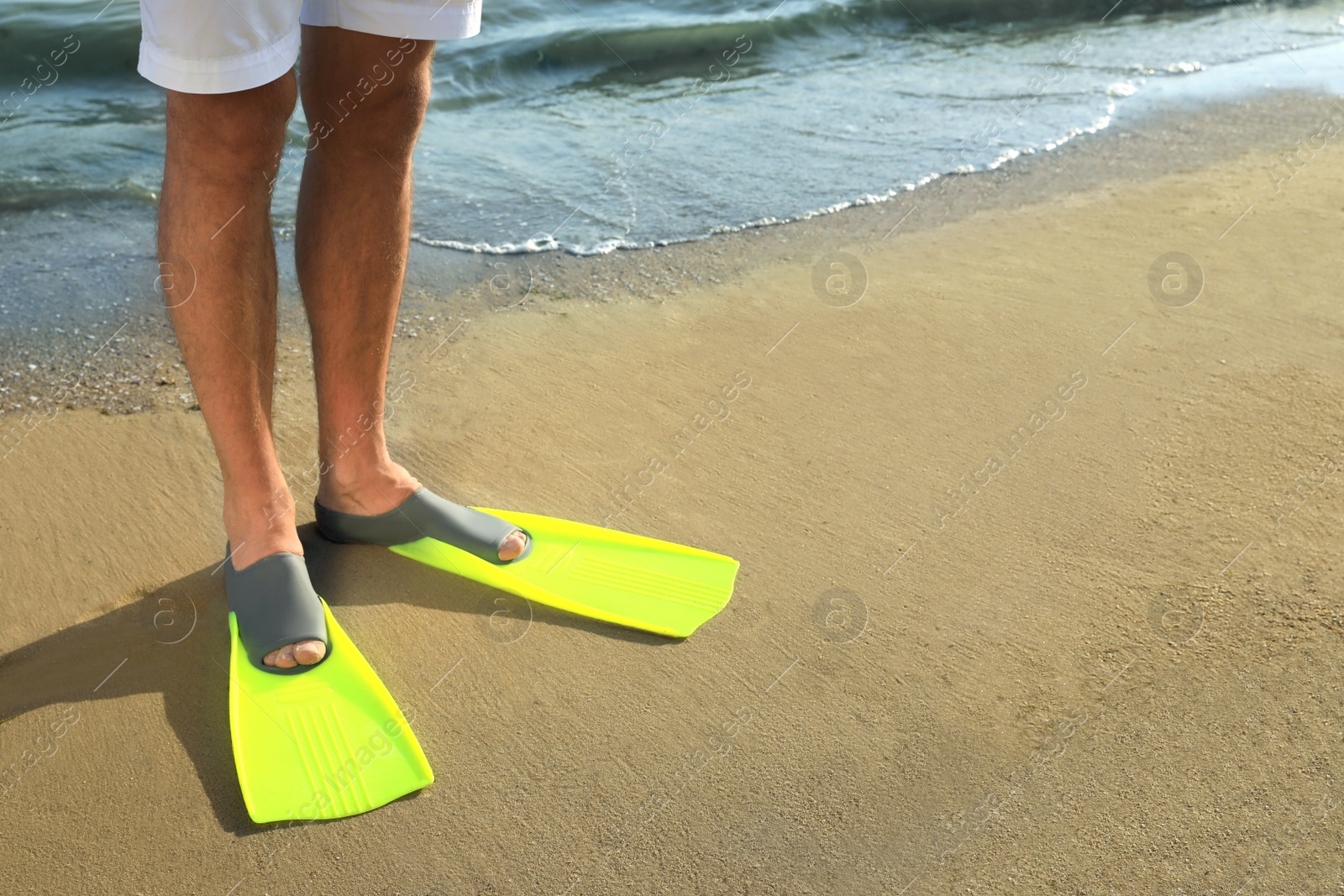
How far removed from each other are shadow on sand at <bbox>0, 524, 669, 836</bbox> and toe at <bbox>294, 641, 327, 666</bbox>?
0.09 meters

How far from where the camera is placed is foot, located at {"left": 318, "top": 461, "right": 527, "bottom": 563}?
6.79 ft

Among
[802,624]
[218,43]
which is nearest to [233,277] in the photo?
[218,43]

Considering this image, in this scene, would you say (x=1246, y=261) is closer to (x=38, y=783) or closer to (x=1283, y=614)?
(x=1283, y=614)

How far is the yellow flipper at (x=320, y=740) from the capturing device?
5.08 feet

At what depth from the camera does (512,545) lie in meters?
2.08

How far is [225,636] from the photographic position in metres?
1.88

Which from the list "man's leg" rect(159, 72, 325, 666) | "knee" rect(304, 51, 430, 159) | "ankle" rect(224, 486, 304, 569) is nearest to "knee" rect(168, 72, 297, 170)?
"man's leg" rect(159, 72, 325, 666)

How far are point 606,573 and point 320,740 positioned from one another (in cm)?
60

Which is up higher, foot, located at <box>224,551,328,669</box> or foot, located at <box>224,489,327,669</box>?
foot, located at <box>224,489,327,669</box>

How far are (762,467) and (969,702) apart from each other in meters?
0.79

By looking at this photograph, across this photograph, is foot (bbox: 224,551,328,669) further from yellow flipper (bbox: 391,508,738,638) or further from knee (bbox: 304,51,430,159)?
knee (bbox: 304,51,430,159)

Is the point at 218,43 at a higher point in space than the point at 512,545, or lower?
higher

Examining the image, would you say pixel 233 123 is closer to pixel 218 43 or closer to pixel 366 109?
pixel 218 43

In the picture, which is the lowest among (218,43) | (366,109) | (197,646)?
(197,646)
